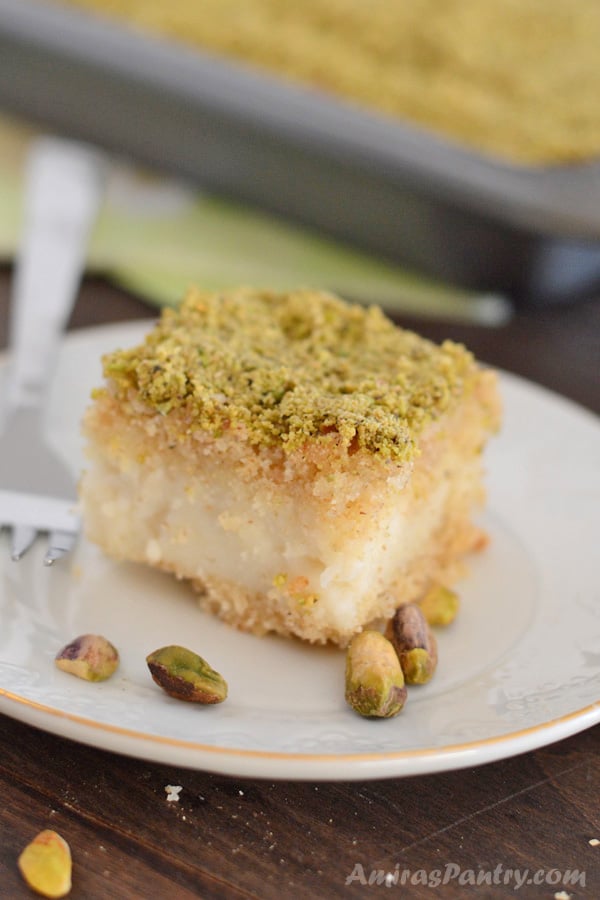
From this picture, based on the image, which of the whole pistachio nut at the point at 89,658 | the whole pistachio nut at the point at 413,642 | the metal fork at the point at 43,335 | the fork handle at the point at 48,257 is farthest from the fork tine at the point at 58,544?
the whole pistachio nut at the point at 413,642

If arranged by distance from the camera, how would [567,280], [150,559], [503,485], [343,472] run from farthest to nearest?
[567,280] → [503,485] → [150,559] → [343,472]

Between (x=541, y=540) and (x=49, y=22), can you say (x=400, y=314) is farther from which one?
(x=49, y=22)

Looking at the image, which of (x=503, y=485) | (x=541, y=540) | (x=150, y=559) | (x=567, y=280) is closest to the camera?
(x=150, y=559)

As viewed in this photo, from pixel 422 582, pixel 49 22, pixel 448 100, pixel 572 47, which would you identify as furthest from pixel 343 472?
pixel 572 47

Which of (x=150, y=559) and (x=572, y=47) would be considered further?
(x=572, y=47)

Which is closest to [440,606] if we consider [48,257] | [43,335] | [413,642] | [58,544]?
[413,642]

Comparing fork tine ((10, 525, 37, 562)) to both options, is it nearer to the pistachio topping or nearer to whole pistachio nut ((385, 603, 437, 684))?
the pistachio topping

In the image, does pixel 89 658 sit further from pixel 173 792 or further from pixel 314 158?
pixel 314 158

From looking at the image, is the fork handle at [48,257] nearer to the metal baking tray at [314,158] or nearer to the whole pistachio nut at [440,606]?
the metal baking tray at [314,158]
